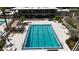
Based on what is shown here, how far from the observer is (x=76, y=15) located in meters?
14.1

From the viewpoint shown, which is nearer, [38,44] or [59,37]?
[38,44]

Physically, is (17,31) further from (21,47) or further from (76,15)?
(76,15)

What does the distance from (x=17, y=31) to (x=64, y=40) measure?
4.13 meters

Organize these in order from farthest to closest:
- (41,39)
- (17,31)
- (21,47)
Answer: (17,31), (41,39), (21,47)

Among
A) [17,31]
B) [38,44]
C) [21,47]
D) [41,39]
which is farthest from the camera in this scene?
[17,31]
